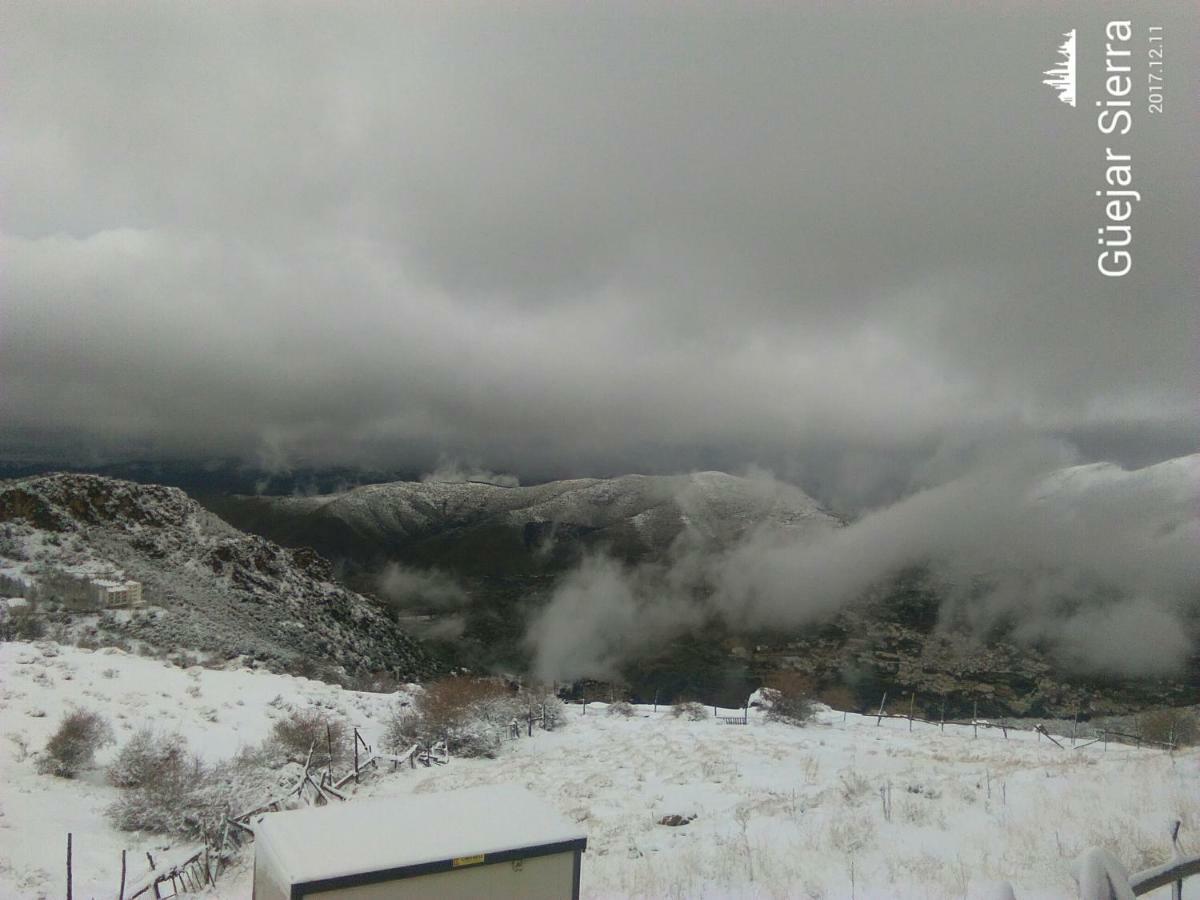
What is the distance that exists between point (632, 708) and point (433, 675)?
4737cm

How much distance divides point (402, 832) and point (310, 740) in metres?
16.8

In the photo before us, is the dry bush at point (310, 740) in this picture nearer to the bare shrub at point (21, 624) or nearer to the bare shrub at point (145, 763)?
the bare shrub at point (145, 763)

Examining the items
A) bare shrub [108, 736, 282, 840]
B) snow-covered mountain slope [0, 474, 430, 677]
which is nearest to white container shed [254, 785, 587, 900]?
bare shrub [108, 736, 282, 840]

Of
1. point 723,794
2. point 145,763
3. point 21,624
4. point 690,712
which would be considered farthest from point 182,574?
point 723,794

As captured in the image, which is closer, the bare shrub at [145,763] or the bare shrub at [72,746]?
the bare shrub at [145,763]

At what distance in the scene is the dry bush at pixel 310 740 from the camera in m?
21.1

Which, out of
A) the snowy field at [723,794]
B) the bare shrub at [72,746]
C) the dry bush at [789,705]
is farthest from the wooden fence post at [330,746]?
the dry bush at [789,705]

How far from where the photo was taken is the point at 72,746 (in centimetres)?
1852

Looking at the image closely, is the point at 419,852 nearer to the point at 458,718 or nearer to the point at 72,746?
the point at 72,746

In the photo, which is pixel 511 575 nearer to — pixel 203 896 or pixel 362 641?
pixel 362 641

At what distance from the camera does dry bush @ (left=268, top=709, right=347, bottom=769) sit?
69.4 ft

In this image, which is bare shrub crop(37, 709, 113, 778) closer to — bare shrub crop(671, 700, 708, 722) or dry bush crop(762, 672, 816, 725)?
bare shrub crop(671, 700, 708, 722)

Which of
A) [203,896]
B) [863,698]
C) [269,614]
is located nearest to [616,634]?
[863,698]

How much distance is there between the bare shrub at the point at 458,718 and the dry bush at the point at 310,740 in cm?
246
